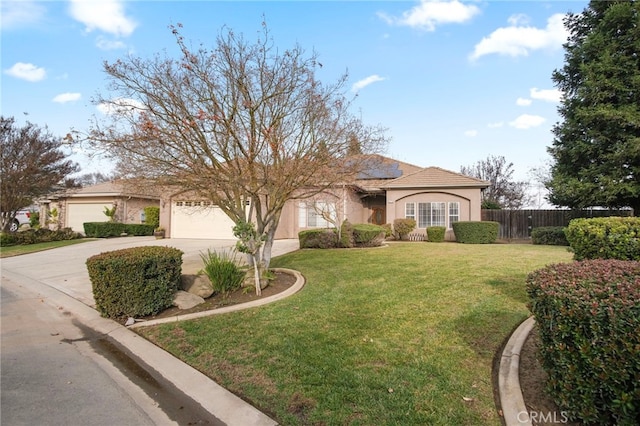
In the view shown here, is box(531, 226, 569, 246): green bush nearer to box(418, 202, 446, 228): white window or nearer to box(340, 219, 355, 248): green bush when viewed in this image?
box(418, 202, 446, 228): white window

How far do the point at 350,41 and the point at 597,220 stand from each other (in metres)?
6.56

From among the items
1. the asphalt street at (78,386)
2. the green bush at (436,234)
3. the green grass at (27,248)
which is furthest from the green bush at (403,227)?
the green grass at (27,248)

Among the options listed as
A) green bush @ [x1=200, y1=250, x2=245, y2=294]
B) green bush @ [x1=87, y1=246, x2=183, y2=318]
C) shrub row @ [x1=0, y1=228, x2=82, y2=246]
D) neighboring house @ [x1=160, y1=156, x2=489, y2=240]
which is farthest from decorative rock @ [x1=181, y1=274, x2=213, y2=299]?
shrub row @ [x1=0, y1=228, x2=82, y2=246]

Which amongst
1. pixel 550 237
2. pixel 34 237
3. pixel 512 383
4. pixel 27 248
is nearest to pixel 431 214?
pixel 550 237

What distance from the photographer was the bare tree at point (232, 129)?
22.5 ft

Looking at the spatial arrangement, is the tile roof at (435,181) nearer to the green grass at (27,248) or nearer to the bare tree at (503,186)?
the bare tree at (503,186)

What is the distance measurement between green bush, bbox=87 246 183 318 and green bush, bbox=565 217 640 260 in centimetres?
685

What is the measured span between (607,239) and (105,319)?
8.26 m

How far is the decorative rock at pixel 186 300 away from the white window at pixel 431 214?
1674cm

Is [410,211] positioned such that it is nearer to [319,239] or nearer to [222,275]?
[319,239]

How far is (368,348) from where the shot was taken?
421 centimetres

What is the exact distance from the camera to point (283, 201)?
8.13 m

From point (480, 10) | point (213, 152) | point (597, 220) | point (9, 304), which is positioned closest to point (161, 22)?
point (213, 152)

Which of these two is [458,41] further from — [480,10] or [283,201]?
[283,201]
